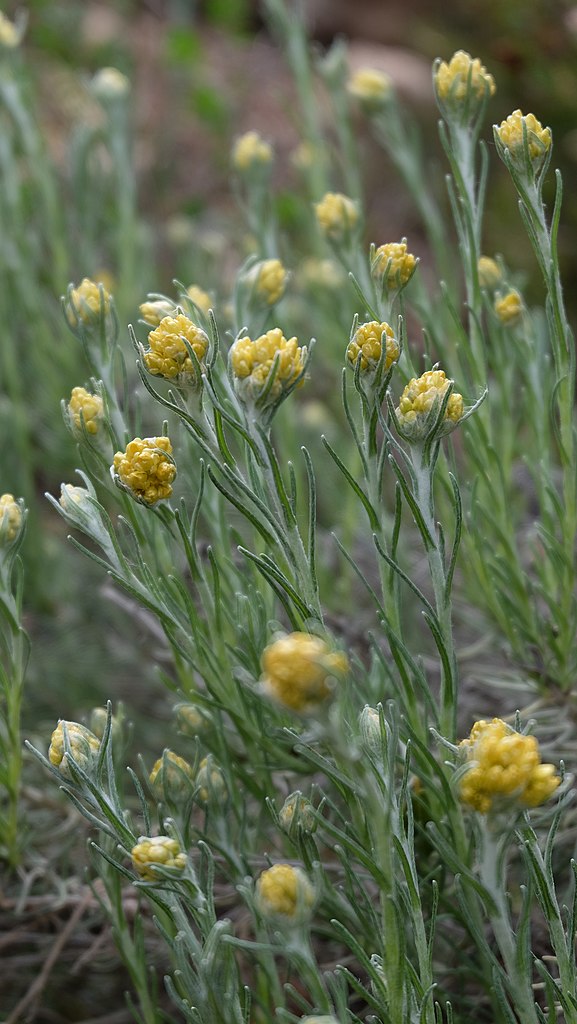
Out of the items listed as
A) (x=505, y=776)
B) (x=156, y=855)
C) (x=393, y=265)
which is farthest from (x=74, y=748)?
(x=393, y=265)

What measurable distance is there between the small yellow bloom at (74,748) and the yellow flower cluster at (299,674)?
246mm

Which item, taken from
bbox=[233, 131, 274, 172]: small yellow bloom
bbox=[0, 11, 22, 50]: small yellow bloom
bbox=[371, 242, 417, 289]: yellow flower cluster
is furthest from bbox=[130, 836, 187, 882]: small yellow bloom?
bbox=[0, 11, 22, 50]: small yellow bloom

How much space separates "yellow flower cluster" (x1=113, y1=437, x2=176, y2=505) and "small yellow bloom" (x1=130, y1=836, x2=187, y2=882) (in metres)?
0.23

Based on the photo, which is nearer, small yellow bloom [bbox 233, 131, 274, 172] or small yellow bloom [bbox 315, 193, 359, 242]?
small yellow bloom [bbox 315, 193, 359, 242]

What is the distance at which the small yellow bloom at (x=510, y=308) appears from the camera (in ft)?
3.05

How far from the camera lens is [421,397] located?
2.10ft

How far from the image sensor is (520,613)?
90 cm

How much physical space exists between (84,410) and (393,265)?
0.27 metres

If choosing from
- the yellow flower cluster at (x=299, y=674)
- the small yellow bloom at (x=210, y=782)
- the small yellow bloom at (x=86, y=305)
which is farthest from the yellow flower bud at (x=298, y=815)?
the small yellow bloom at (x=86, y=305)

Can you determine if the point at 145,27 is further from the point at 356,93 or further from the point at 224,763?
the point at 224,763

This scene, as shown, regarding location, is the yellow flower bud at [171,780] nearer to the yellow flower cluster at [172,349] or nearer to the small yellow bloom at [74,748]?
the small yellow bloom at [74,748]

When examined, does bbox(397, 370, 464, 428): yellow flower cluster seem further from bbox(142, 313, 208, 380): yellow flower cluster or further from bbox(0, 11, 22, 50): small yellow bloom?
bbox(0, 11, 22, 50): small yellow bloom

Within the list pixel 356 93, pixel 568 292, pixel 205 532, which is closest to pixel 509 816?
pixel 205 532

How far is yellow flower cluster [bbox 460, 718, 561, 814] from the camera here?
53 cm
